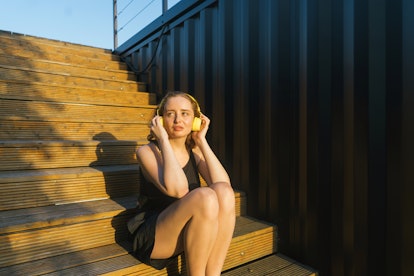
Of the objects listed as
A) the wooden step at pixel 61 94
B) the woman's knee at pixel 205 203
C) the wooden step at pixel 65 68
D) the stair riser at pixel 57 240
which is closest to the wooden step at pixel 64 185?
the stair riser at pixel 57 240

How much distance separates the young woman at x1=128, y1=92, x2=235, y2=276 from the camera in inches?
46.2

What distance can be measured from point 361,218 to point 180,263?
0.89m

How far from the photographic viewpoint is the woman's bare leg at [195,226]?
116 cm

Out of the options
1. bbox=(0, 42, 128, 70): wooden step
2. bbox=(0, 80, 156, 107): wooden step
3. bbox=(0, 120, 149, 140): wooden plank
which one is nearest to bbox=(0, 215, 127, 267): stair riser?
bbox=(0, 120, 149, 140): wooden plank

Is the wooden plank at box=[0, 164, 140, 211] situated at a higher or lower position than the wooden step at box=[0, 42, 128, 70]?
lower

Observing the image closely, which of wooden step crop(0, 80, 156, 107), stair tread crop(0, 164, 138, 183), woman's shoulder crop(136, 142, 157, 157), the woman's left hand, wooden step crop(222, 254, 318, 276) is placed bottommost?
wooden step crop(222, 254, 318, 276)

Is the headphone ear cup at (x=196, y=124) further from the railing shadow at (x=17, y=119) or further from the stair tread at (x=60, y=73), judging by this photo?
the stair tread at (x=60, y=73)

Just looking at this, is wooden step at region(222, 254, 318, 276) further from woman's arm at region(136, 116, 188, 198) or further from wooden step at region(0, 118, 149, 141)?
wooden step at region(0, 118, 149, 141)

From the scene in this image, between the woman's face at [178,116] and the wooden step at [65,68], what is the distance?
1.80m

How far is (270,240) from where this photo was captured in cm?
173

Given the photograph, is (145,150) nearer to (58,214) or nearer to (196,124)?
(196,124)

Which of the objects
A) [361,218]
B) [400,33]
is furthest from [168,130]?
[400,33]

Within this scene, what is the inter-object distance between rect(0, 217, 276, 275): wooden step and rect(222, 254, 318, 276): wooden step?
0.12ft

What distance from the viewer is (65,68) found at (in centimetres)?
294
